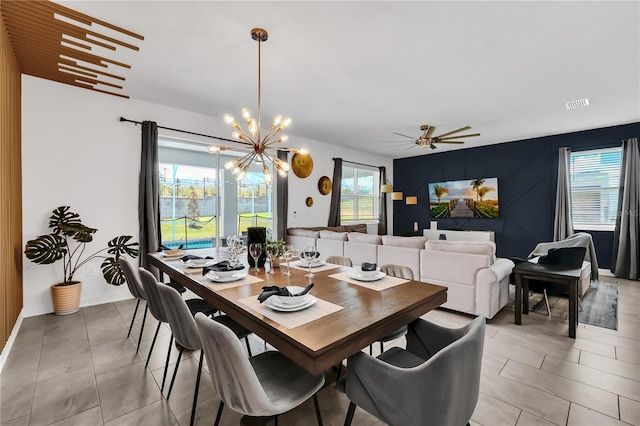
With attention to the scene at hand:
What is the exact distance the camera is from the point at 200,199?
5191mm

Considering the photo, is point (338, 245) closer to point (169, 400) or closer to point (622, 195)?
point (169, 400)

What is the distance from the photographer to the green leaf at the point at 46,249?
2.96m

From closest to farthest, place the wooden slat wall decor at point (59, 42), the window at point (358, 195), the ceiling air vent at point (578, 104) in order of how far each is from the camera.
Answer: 1. the wooden slat wall decor at point (59, 42)
2. the ceiling air vent at point (578, 104)
3. the window at point (358, 195)

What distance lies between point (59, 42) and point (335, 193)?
4937 mm

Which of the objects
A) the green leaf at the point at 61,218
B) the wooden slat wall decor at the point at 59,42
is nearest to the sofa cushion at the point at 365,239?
the wooden slat wall decor at the point at 59,42

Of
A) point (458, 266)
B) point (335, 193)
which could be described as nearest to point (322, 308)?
point (458, 266)

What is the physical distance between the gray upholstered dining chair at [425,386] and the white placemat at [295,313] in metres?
0.23

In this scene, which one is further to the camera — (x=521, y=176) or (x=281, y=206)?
(x=521, y=176)

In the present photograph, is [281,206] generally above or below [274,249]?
above

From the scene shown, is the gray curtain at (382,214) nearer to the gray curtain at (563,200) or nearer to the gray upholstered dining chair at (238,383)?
the gray curtain at (563,200)

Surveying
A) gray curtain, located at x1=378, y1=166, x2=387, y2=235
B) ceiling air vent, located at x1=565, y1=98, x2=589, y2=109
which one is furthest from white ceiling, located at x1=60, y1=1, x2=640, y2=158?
gray curtain, located at x1=378, y1=166, x2=387, y2=235

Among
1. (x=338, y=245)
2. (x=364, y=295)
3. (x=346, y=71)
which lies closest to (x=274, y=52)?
(x=346, y=71)

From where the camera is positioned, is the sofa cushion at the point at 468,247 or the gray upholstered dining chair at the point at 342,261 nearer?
the gray upholstered dining chair at the point at 342,261

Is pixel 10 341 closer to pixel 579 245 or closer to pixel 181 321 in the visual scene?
pixel 181 321
